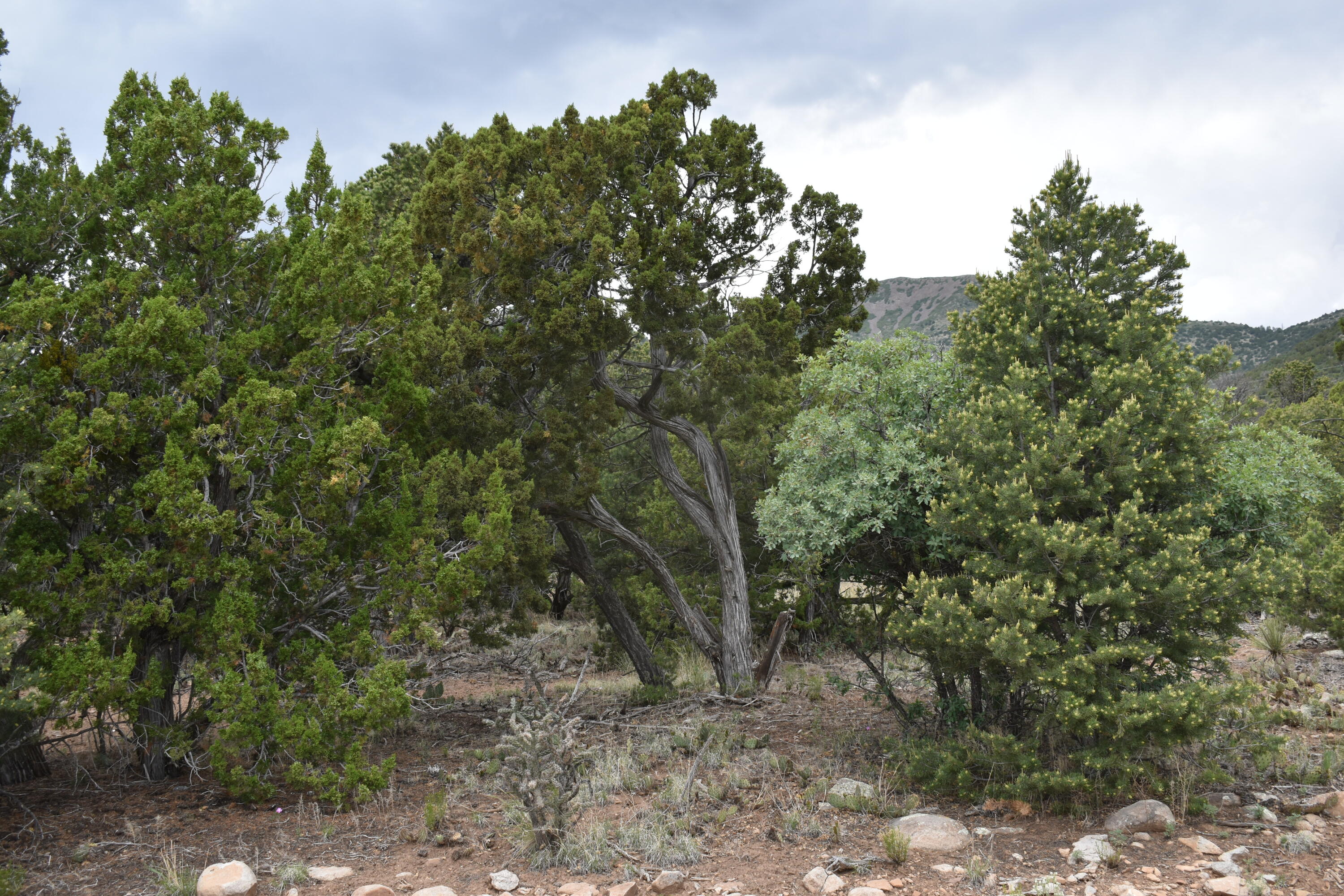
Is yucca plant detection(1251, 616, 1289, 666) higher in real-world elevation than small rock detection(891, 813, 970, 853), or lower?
lower

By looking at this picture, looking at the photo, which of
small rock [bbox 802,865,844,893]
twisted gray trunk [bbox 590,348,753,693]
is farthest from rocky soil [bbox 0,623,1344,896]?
twisted gray trunk [bbox 590,348,753,693]

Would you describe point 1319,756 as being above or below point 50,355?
below

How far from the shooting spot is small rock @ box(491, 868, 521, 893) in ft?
16.9

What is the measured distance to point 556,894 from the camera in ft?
16.6

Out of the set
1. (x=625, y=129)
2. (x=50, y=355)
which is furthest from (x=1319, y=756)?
(x=50, y=355)

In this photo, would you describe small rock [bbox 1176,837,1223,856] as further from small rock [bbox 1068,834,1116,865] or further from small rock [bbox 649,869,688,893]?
small rock [bbox 649,869,688,893]

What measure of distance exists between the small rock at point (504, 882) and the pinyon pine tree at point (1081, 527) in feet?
11.0

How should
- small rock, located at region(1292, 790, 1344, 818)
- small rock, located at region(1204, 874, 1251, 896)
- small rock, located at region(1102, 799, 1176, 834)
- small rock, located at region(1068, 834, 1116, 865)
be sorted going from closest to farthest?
small rock, located at region(1204, 874, 1251, 896), small rock, located at region(1068, 834, 1116, 865), small rock, located at region(1102, 799, 1176, 834), small rock, located at region(1292, 790, 1344, 818)

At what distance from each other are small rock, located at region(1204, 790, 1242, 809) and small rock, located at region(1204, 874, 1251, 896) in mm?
1430

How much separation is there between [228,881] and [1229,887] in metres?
6.12

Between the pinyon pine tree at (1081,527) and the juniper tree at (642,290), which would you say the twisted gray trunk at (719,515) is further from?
the pinyon pine tree at (1081,527)

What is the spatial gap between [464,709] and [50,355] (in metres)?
7.76

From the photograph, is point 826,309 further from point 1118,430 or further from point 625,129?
point 1118,430

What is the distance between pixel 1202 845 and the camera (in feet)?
18.2
